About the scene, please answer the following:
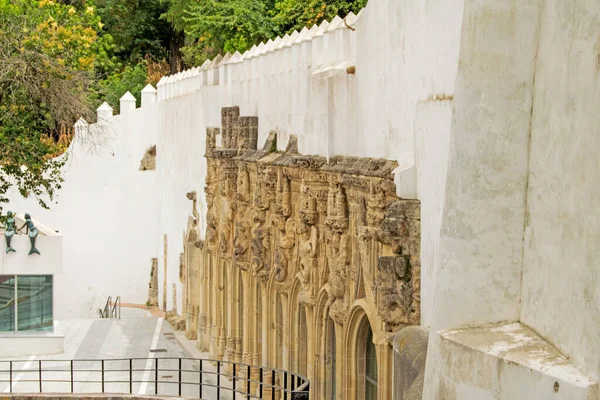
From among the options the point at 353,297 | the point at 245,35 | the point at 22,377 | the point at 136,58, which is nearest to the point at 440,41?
the point at 353,297

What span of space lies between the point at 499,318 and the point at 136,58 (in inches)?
1900

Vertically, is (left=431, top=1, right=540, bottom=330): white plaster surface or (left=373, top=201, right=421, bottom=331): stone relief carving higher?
(left=431, top=1, right=540, bottom=330): white plaster surface

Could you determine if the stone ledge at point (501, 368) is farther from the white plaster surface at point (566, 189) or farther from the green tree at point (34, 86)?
the green tree at point (34, 86)

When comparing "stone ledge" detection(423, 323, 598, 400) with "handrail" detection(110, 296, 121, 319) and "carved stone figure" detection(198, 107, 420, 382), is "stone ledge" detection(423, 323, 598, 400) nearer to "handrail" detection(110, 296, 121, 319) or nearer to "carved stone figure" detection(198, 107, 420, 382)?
"carved stone figure" detection(198, 107, 420, 382)

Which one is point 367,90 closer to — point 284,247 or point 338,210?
point 338,210

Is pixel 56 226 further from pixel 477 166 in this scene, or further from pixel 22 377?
pixel 477 166

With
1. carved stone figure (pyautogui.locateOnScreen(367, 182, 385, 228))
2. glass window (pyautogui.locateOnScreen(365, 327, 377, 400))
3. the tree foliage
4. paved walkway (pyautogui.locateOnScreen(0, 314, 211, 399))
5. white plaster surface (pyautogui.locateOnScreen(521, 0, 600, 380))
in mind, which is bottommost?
paved walkway (pyautogui.locateOnScreen(0, 314, 211, 399))

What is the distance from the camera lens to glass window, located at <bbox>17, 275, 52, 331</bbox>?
2677cm

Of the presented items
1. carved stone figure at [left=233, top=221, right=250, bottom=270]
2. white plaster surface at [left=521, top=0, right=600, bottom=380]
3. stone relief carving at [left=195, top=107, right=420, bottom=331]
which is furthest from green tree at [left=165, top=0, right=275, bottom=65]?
white plaster surface at [left=521, top=0, right=600, bottom=380]

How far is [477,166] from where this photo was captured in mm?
6578

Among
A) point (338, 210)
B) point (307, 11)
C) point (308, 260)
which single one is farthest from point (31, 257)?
point (307, 11)

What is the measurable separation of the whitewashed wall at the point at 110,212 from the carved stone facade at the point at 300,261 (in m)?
7.68

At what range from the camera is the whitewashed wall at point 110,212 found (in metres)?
38.9

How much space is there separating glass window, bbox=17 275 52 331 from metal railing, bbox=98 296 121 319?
997 cm
